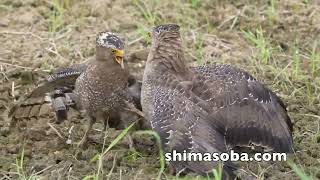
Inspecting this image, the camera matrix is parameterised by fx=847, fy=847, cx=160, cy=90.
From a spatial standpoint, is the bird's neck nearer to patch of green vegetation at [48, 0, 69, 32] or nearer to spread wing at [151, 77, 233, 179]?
spread wing at [151, 77, 233, 179]

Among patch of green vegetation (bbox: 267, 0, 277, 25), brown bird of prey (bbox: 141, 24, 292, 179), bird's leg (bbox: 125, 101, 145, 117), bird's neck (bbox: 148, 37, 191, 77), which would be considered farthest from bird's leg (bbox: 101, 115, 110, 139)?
patch of green vegetation (bbox: 267, 0, 277, 25)

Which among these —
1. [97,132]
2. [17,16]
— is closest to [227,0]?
[17,16]

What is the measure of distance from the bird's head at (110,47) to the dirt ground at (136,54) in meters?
0.70

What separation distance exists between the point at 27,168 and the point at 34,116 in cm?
90

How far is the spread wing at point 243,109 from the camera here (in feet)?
20.2

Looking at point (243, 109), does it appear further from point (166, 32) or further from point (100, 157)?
point (100, 157)

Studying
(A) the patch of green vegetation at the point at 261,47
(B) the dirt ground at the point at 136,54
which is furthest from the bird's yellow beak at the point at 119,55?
(A) the patch of green vegetation at the point at 261,47

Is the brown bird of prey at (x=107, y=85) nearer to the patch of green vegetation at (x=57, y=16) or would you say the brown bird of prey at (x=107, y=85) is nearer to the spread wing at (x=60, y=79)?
the spread wing at (x=60, y=79)

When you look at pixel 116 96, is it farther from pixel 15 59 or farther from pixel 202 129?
pixel 15 59

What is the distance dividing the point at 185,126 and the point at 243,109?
1.87 ft

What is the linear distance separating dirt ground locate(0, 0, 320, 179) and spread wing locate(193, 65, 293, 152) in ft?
0.66

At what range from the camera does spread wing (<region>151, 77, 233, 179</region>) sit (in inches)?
224

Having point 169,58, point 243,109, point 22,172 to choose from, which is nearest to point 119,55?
point 169,58

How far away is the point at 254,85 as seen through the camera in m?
6.38
